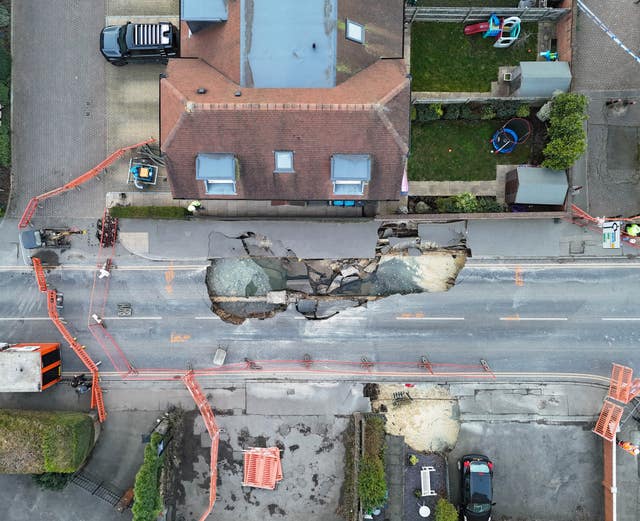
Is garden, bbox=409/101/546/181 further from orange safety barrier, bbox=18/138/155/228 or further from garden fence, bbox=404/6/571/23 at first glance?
orange safety barrier, bbox=18/138/155/228

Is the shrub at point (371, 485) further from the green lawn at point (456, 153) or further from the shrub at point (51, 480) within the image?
the shrub at point (51, 480)

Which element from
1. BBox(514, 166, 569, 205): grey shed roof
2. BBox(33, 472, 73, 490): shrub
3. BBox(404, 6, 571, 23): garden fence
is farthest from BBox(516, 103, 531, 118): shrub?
BBox(33, 472, 73, 490): shrub

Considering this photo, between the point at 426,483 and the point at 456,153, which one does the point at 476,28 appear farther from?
the point at 426,483

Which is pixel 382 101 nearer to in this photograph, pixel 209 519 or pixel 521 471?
pixel 521 471

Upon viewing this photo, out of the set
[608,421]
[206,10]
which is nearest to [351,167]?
[206,10]

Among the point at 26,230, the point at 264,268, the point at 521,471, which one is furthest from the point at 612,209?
the point at 26,230

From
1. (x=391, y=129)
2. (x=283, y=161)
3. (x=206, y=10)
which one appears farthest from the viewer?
(x=283, y=161)
